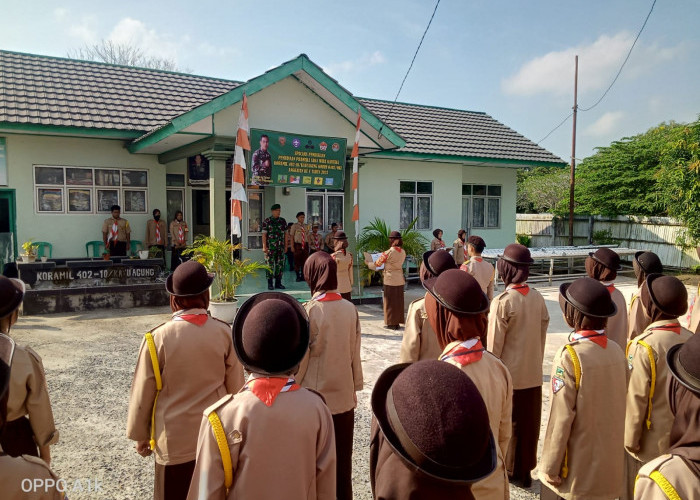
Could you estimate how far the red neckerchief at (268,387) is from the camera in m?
1.75

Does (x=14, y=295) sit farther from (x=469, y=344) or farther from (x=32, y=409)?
(x=469, y=344)

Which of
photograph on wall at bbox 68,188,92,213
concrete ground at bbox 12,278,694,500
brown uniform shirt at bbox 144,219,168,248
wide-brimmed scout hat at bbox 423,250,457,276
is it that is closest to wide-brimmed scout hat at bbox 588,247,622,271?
wide-brimmed scout hat at bbox 423,250,457,276

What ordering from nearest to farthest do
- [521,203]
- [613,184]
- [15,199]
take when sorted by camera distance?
1. [15,199]
2. [613,184]
3. [521,203]

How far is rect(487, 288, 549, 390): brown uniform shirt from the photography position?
3623 mm

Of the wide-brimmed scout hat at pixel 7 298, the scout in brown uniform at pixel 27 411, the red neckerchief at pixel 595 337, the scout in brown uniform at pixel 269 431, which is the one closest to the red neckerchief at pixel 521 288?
the red neckerchief at pixel 595 337

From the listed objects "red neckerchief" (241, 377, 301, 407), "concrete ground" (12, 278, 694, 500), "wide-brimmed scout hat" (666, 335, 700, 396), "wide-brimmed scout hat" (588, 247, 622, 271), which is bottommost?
"concrete ground" (12, 278, 694, 500)

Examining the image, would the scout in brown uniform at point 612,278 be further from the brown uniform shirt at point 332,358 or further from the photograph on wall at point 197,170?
the photograph on wall at point 197,170

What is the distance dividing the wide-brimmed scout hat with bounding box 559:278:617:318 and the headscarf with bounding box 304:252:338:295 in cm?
152

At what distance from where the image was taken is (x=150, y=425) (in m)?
2.54

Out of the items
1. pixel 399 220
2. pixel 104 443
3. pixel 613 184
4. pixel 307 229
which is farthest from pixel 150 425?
pixel 613 184

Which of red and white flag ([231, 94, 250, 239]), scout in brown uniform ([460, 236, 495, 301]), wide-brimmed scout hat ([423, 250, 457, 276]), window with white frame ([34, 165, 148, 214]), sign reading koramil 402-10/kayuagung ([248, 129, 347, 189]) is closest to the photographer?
wide-brimmed scout hat ([423, 250, 457, 276])

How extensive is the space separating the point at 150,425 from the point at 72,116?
10.1 meters

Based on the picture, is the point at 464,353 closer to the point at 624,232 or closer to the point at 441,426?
the point at 441,426

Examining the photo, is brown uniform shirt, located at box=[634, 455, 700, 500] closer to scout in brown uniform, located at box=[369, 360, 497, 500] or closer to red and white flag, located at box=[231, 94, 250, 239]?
scout in brown uniform, located at box=[369, 360, 497, 500]
